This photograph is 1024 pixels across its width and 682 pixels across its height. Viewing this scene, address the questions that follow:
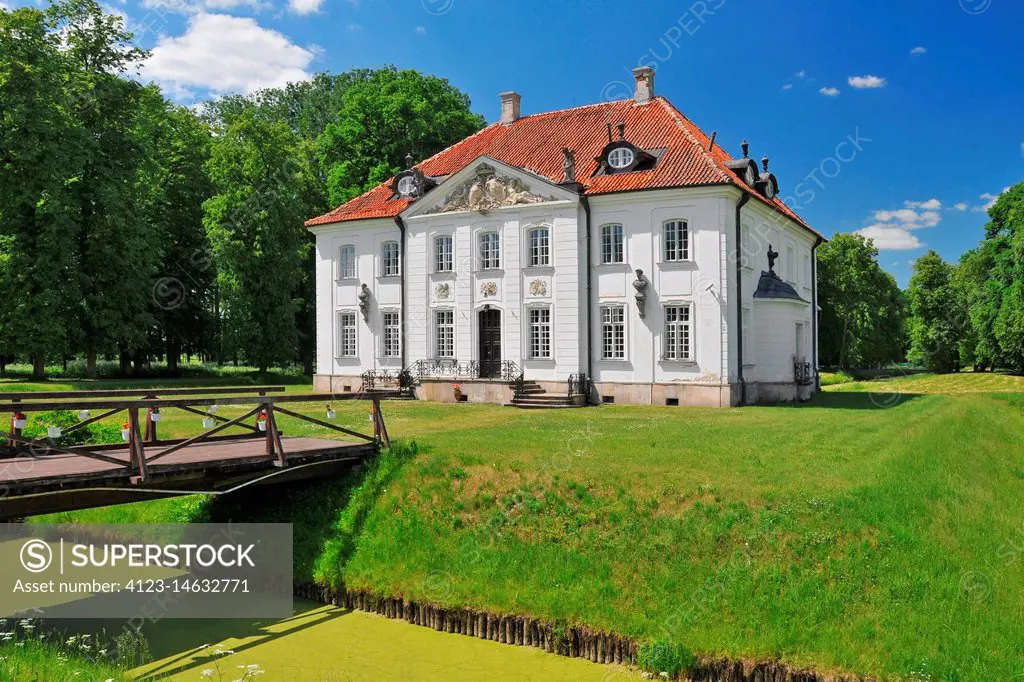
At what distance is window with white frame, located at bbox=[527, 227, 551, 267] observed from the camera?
94.6ft

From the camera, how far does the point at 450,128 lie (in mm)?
42500

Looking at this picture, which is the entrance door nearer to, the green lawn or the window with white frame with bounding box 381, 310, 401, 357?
the window with white frame with bounding box 381, 310, 401, 357

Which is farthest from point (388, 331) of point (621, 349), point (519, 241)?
point (621, 349)

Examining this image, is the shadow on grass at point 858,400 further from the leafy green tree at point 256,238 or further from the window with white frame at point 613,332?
the leafy green tree at point 256,238

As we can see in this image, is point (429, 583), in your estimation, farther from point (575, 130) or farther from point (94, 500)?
point (575, 130)

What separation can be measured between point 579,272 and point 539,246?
1900mm

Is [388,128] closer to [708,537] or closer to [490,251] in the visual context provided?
[490,251]

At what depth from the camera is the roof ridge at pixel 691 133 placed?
1043 inches

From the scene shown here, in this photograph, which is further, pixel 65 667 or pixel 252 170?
pixel 252 170

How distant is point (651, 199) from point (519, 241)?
4.96 m

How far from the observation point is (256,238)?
40.4m

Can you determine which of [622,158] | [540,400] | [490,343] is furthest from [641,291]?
[490,343]

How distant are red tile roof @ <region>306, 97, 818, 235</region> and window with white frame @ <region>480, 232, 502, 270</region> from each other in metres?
2.76

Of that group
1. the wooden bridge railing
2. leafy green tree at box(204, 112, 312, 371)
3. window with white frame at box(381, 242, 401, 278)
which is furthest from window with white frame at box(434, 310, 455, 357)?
the wooden bridge railing
